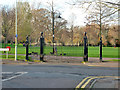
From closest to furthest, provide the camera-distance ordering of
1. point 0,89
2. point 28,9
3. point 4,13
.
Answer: point 0,89, point 4,13, point 28,9

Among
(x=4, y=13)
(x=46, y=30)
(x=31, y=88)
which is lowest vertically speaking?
(x=31, y=88)

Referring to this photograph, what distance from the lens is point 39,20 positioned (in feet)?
86.6

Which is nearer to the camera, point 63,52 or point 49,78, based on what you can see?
point 49,78

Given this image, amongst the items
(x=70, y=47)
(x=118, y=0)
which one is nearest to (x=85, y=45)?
(x=70, y=47)

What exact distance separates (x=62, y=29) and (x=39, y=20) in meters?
3.90

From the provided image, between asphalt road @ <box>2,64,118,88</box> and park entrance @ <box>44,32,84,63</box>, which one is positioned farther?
park entrance @ <box>44,32,84,63</box>

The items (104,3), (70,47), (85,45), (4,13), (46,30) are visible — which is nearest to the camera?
(104,3)

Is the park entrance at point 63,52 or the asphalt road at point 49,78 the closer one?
the asphalt road at point 49,78

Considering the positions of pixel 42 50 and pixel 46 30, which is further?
pixel 46 30

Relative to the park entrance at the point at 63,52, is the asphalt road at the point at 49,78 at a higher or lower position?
lower

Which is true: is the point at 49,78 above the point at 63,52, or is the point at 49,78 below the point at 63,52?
below

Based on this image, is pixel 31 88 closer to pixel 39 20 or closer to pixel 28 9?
pixel 28 9

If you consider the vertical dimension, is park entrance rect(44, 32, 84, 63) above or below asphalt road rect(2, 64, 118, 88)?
Answer: above

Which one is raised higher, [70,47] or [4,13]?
[4,13]
